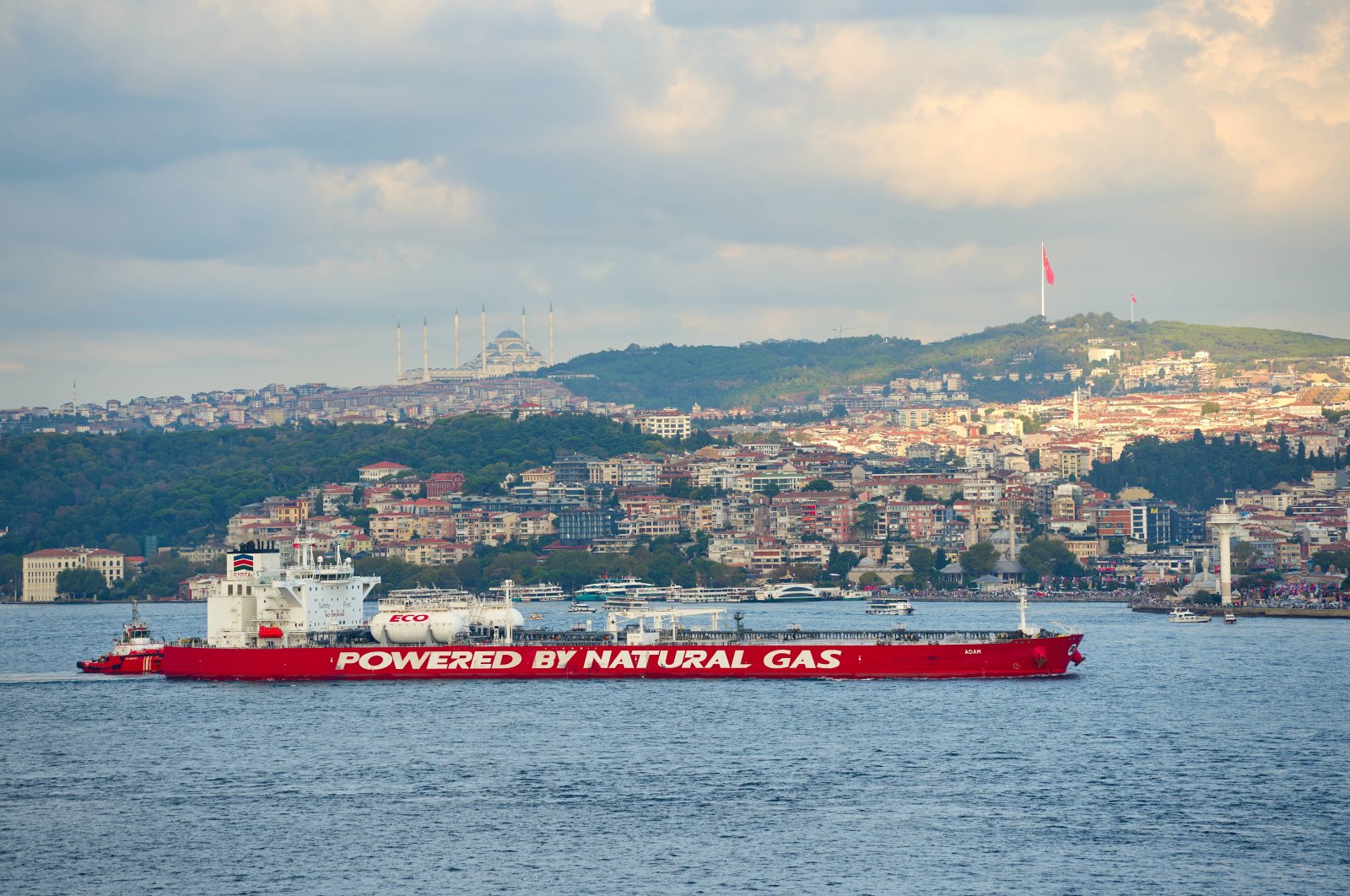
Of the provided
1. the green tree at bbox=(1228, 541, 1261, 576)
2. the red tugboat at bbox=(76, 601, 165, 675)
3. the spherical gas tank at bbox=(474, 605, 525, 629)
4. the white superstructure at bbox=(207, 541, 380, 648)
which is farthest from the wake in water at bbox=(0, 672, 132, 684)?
the green tree at bbox=(1228, 541, 1261, 576)

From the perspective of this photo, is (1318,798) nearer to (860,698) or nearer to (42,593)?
(860,698)

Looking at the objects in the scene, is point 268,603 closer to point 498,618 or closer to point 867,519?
point 498,618

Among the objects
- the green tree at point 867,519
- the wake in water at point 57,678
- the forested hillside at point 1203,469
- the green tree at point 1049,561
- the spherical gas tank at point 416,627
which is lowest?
the wake in water at point 57,678

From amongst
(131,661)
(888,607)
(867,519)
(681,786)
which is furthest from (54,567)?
(681,786)

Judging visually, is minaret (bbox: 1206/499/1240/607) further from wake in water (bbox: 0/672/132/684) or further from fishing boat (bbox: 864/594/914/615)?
wake in water (bbox: 0/672/132/684)

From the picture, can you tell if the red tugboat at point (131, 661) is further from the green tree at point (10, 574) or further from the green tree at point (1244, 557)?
the green tree at point (10, 574)

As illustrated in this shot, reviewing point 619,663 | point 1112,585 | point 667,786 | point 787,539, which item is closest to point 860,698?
point 619,663

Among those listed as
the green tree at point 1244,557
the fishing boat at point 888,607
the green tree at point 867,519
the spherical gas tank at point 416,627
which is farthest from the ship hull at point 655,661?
the green tree at point 867,519
